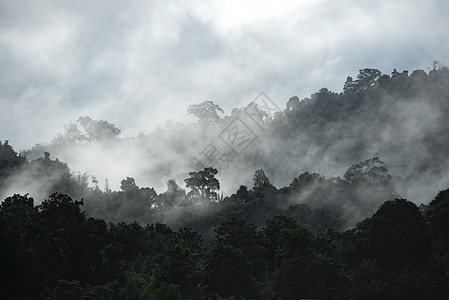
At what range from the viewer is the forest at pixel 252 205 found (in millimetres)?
31828

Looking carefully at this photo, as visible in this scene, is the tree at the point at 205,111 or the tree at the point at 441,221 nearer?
the tree at the point at 441,221

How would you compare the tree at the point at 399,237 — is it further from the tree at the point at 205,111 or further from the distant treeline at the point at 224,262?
the tree at the point at 205,111

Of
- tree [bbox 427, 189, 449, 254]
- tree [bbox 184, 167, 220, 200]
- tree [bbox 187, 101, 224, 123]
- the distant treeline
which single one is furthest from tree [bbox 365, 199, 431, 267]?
tree [bbox 187, 101, 224, 123]

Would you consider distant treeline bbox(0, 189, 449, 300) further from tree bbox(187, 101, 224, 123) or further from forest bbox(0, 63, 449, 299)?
tree bbox(187, 101, 224, 123)

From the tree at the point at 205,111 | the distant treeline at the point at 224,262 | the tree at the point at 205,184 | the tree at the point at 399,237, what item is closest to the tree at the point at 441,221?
the distant treeline at the point at 224,262

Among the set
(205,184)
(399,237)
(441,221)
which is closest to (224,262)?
(399,237)

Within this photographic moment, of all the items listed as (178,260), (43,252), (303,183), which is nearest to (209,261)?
(178,260)

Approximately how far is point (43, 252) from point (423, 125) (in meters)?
107

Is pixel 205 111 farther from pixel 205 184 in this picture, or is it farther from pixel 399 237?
pixel 399 237

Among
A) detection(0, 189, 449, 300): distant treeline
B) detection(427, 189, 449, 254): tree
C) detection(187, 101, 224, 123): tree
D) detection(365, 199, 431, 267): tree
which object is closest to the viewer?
detection(0, 189, 449, 300): distant treeline

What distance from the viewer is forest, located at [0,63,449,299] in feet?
104

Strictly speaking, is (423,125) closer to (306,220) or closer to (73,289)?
(306,220)

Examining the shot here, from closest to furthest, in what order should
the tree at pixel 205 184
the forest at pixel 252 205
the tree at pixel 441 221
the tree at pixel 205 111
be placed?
the forest at pixel 252 205 < the tree at pixel 441 221 < the tree at pixel 205 184 < the tree at pixel 205 111

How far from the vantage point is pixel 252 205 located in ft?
296
